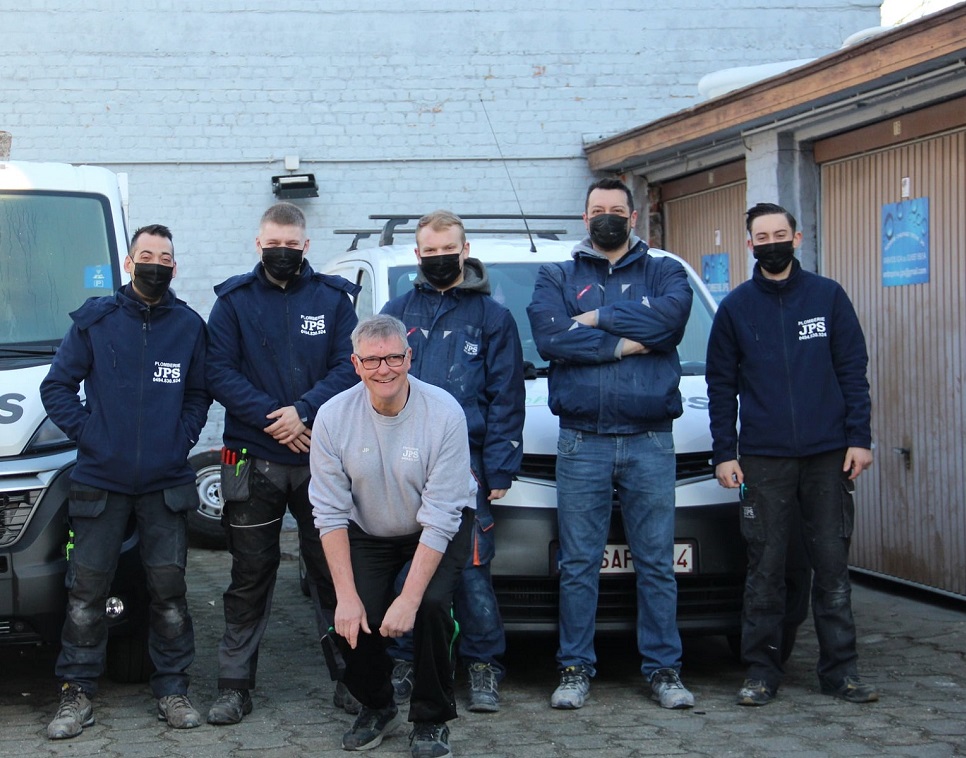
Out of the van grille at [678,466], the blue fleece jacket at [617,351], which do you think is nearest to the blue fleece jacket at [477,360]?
the blue fleece jacket at [617,351]

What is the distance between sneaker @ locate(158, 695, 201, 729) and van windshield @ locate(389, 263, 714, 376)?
2.29 meters

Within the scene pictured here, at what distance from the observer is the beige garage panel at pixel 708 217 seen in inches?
394

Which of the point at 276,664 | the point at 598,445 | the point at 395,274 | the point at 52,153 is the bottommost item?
the point at 276,664

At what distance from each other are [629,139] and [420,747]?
22.9 ft

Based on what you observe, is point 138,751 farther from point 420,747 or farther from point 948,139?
point 948,139

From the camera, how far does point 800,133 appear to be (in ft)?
29.5

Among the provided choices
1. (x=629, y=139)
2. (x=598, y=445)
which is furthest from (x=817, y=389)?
(x=629, y=139)

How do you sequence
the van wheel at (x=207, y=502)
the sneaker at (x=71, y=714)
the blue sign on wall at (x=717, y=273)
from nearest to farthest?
the sneaker at (x=71, y=714)
the van wheel at (x=207, y=502)
the blue sign on wall at (x=717, y=273)

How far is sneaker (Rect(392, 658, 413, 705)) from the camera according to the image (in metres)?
5.71

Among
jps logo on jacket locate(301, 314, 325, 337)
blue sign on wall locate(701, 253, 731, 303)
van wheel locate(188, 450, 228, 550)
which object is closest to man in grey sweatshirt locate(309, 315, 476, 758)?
jps logo on jacket locate(301, 314, 325, 337)

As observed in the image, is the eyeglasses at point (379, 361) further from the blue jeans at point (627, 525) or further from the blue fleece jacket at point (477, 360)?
the blue jeans at point (627, 525)

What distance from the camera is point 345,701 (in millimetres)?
5684

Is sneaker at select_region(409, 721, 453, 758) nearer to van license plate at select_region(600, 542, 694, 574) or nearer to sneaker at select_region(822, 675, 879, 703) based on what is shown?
van license plate at select_region(600, 542, 694, 574)

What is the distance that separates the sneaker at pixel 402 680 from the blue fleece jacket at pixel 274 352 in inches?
38.5
